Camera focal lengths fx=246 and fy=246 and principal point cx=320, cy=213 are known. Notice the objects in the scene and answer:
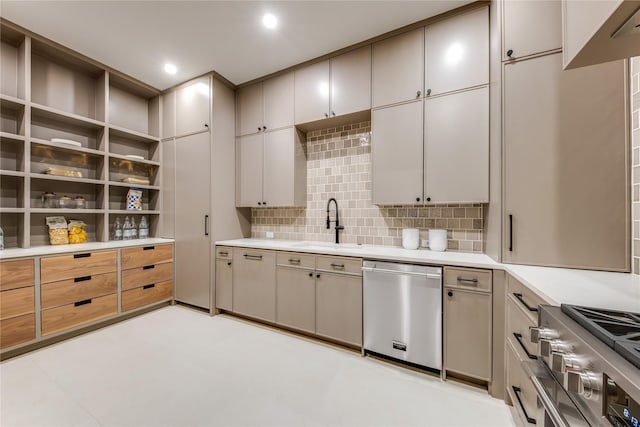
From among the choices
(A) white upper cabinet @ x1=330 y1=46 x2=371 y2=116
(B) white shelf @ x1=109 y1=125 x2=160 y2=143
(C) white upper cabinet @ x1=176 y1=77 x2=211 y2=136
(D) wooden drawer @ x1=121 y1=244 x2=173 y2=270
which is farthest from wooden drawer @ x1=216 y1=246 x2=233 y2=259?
(A) white upper cabinet @ x1=330 y1=46 x2=371 y2=116

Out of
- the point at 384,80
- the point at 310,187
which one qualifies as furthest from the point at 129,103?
the point at 384,80

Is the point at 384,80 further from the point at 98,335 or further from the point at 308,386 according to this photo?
the point at 98,335

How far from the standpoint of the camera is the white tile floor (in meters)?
1.54

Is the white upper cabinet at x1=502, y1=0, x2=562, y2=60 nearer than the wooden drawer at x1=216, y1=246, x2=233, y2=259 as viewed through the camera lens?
Yes

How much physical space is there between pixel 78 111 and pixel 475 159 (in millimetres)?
4456

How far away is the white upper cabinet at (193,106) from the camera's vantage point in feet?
10.4

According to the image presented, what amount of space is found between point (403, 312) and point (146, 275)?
10.2ft

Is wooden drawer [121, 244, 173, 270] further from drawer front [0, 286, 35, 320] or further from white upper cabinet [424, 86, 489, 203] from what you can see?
white upper cabinet [424, 86, 489, 203]

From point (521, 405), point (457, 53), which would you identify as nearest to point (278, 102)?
point (457, 53)

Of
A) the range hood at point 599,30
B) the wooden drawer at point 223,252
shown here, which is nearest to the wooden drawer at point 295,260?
the wooden drawer at point 223,252

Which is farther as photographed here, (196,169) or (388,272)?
(196,169)

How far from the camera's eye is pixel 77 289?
252 centimetres

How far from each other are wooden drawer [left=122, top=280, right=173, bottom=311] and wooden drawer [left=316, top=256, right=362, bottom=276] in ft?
7.59

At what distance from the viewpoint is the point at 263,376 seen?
194cm
